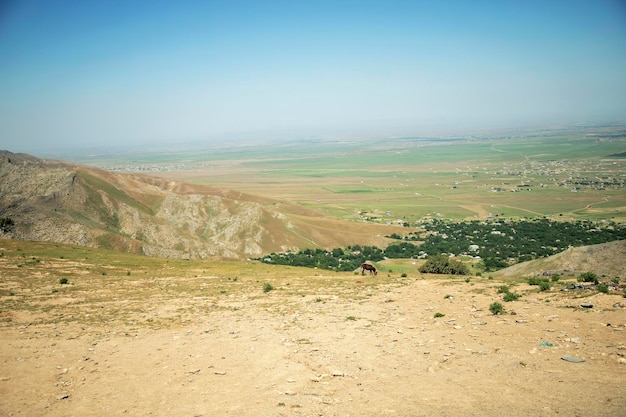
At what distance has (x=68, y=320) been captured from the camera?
18781 mm

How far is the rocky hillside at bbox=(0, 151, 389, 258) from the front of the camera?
65.2 meters

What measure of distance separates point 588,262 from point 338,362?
27.7 meters

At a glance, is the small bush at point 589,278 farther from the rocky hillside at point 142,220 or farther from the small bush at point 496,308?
the rocky hillside at point 142,220

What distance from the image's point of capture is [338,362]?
13.2m

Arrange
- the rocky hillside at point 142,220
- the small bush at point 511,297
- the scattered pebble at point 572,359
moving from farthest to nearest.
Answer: the rocky hillside at point 142,220
the small bush at point 511,297
the scattered pebble at point 572,359

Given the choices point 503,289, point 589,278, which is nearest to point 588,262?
point 589,278

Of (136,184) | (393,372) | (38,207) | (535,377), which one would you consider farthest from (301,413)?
(136,184)

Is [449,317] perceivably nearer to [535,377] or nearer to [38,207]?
[535,377]

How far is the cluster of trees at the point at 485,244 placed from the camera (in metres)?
82.1

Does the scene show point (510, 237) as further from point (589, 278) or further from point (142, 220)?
point (142, 220)

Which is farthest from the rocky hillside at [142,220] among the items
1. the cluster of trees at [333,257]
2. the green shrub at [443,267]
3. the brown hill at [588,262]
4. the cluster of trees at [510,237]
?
the brown hill at [588,262]

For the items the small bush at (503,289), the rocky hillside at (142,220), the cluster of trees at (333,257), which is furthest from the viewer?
the cluster of trees at (333,257)

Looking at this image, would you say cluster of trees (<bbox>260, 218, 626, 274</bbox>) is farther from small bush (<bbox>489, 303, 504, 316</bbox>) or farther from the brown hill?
small bush (<bbox>489, 303, 504, 316</bbox>)

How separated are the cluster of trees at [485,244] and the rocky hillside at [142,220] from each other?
10.6 m
